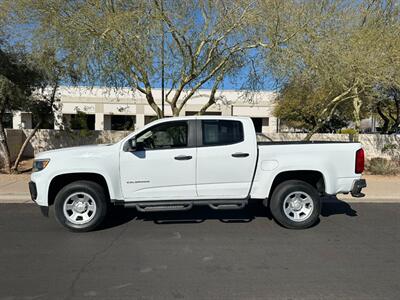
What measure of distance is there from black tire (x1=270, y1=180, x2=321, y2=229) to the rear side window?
3.84 ft

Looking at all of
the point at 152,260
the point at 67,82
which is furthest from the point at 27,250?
the point at 67,82

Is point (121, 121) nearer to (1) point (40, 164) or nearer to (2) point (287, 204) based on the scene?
(1) point (40, 164)

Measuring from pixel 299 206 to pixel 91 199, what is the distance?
11.9 ft

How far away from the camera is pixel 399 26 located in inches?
488

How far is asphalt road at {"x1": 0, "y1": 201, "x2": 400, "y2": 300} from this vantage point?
3824mm

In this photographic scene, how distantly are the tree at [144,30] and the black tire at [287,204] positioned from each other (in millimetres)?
5625

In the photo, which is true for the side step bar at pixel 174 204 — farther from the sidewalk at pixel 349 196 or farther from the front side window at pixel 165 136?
the sidewalk at pixel 349 196

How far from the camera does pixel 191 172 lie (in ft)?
19.7

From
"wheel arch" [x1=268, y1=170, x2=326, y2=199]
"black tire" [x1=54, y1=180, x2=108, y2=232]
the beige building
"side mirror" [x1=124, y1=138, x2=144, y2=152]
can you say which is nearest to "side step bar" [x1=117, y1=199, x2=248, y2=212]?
"black tire" [x1=54, y1=180, x2=108, y2=232]

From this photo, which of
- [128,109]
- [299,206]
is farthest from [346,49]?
[128,109]

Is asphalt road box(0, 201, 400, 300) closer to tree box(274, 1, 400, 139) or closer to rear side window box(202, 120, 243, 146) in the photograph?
rear side window box(202, 120, 243, 146)

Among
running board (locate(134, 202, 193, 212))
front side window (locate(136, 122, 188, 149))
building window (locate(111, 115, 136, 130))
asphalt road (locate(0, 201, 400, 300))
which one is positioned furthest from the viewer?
building window (locate(111, 115, 136, 130))

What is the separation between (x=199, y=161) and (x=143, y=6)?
233 inches

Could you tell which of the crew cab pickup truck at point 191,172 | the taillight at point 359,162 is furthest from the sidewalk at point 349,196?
the crew cab pickup truck at point 191,172
